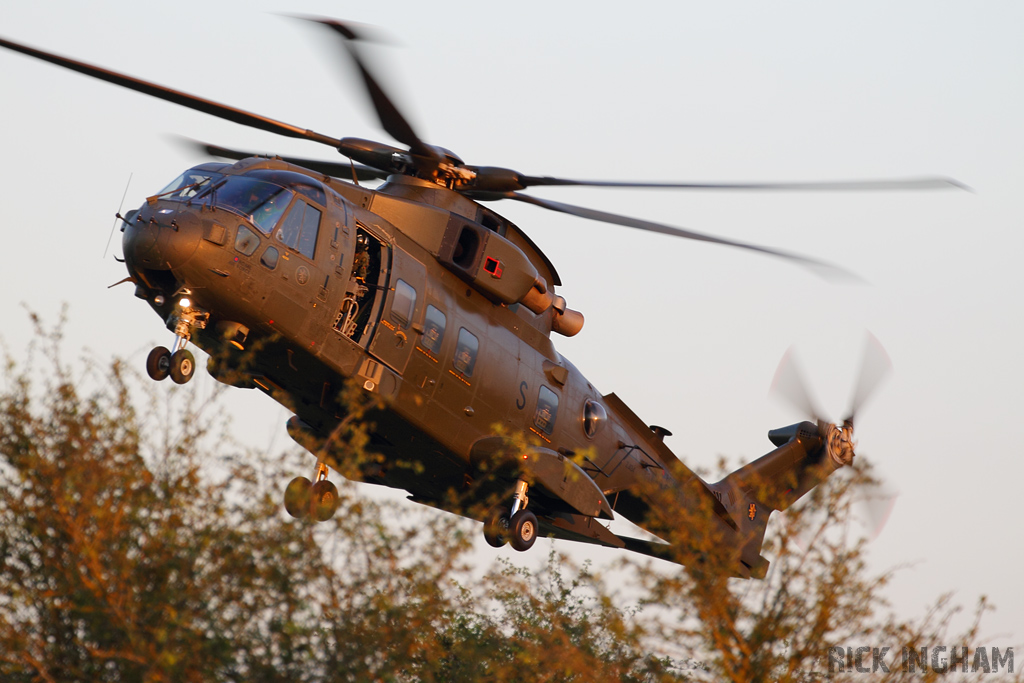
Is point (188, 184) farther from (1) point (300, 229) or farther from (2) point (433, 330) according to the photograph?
(2) point (433, 330)

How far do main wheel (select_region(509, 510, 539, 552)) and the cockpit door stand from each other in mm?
3155

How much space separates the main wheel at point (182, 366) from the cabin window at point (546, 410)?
672 centimetres

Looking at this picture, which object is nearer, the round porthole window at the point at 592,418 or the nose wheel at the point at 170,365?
the nose wheel at the point at 170,365

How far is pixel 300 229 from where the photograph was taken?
15.8 m

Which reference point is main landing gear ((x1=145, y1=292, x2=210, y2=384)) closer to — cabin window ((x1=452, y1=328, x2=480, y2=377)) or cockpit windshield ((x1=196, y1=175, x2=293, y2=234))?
cockpit windshield ((x1=196, y1=175, x2=293, y2=234))

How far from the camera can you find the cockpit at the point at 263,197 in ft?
50.3

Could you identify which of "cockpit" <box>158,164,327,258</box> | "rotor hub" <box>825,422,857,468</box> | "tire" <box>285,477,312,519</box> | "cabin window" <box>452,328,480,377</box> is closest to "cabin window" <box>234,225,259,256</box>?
"cockpit" <box>158,164,327,258</box>

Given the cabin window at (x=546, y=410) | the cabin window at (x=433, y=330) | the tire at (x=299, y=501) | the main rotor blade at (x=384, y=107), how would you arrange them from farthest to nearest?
the cabin window at (x=546, y=410) < the cabin window at (x=433, y=330) < the main rotor blade at (x=384, y=107) < the tire at (x=299, y=501)

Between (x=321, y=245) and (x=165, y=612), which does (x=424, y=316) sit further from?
(x=165, y=612)

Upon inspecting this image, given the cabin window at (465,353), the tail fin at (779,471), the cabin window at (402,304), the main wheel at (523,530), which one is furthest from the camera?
the tail fin at (779,471)

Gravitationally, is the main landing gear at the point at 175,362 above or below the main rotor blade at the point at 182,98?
below

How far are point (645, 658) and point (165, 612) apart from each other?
16.1ft

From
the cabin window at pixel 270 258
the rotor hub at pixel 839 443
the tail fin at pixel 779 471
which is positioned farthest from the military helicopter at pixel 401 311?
the rotor hub at pixel 839 443

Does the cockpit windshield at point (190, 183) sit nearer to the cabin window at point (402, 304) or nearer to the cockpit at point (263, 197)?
A: the cockpit at point (263, 197)
